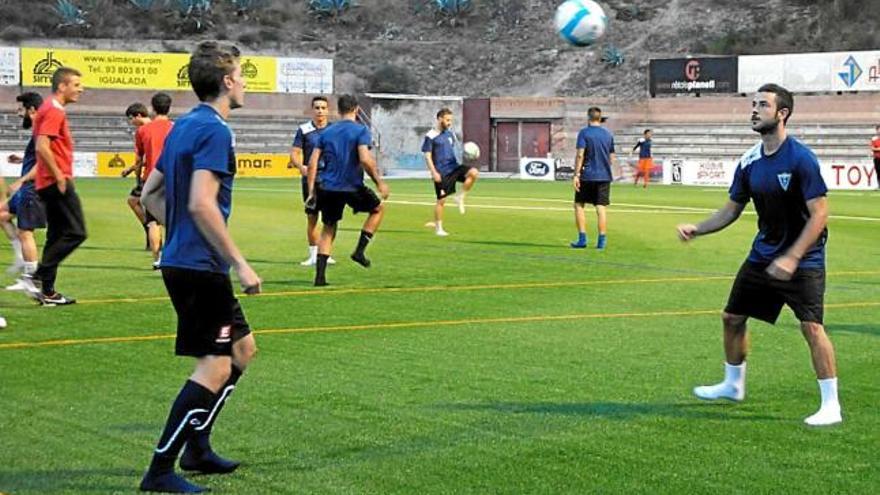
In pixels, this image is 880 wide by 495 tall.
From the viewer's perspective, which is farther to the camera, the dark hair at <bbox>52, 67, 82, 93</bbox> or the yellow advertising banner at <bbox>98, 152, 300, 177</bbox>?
the yellow advertising banner at <bbox>98, 152, 300, 177</bbox>

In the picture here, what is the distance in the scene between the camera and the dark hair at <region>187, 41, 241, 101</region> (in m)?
6.44

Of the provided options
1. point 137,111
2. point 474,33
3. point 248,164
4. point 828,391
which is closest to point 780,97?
point 828,391

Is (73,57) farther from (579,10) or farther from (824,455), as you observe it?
(824,455)

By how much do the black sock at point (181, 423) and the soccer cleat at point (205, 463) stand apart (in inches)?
10.1

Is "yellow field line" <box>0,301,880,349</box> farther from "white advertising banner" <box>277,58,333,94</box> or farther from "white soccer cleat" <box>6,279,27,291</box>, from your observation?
"white advertising banner" <box>277,58,333,94</box>

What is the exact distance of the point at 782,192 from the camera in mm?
8250

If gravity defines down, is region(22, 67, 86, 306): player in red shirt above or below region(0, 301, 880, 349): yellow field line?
above

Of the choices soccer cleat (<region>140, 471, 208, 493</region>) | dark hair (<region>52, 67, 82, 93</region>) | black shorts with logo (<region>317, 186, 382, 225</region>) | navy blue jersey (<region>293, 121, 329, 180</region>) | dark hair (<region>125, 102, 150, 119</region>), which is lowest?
soccer cleat (<region>140, 471, 208, 493</region>)

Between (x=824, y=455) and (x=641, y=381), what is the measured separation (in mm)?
2275

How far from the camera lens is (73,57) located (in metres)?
65.0

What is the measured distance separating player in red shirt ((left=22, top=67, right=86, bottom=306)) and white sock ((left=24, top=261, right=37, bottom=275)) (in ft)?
1.12

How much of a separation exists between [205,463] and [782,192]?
3679mm

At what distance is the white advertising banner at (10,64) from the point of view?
64.0m

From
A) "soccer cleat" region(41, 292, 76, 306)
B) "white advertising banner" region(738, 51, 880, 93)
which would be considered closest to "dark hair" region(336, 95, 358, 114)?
"soccer cleat" region(41, 292, 76, 306)
